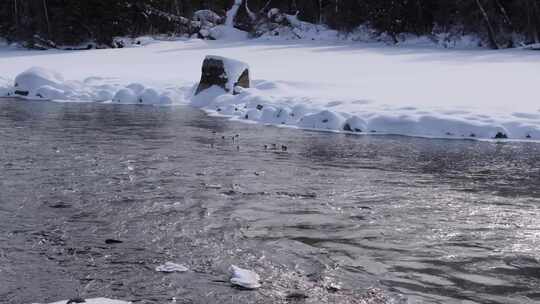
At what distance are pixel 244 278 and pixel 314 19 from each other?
119 ft

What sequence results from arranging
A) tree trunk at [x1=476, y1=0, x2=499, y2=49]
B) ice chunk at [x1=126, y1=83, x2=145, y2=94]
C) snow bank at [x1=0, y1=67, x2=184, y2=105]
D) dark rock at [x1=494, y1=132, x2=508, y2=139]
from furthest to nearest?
tree trunk at [x1=476, y1=0, x2=499, y2=49] < ice chunk at [x1=126, y1=83, x2=145, y2=94] < snow bank at [x1=0, y1=67, x2=184, y2=105] < dark rock at [x1=494, y1=132, x2=508, y2=139]

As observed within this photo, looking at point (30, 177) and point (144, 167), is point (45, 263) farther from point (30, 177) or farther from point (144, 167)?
point (144, 167)

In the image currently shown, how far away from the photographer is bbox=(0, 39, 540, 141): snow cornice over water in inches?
537

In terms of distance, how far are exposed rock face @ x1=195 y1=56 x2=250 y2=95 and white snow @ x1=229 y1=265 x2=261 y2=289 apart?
12.6 m

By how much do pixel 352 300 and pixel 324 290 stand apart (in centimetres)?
26

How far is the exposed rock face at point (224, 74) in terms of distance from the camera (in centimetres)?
1789

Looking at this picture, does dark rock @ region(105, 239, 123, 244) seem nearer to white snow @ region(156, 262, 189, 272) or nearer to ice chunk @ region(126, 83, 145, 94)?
white snow @ region(156, 262, 189, 272)

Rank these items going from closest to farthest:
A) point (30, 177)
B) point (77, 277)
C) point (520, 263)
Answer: point (77, 277) < point (520, 263) < point (30, 177)

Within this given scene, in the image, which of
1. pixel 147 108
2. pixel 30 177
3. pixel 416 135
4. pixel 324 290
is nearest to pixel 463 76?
pixel 416 135

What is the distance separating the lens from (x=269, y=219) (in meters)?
6.93

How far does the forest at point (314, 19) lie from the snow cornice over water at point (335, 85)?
314 cm

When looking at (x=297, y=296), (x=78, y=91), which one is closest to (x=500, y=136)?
(x=297, y=296)

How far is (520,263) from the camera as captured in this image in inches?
224

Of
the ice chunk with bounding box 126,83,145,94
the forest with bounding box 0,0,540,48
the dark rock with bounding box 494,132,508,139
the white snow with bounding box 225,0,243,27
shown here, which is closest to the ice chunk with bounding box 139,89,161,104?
the ice chunk with bounding box 126,83,145,94
